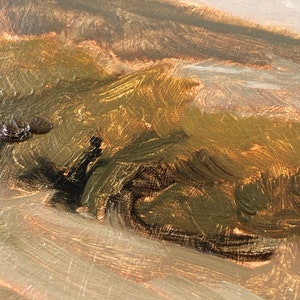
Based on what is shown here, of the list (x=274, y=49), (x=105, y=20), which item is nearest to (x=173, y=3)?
(x=105, y=20)

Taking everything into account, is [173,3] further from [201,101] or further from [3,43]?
[3,43]

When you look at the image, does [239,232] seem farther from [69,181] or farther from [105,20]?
[105,20]

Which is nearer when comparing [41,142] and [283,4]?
[41,142]

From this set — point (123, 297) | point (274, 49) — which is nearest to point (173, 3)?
point (274, 49)

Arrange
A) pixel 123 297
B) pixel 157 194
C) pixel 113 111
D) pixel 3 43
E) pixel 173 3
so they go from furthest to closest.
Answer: pixel 173 3 < pixel 3 43 < pixel 113 111 < pixel 157 194 < pixel 123 297

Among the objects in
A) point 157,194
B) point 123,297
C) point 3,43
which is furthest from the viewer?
point 3,43

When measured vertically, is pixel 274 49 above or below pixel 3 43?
above

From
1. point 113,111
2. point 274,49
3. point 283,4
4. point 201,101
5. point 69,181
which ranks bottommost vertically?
point 69,181
